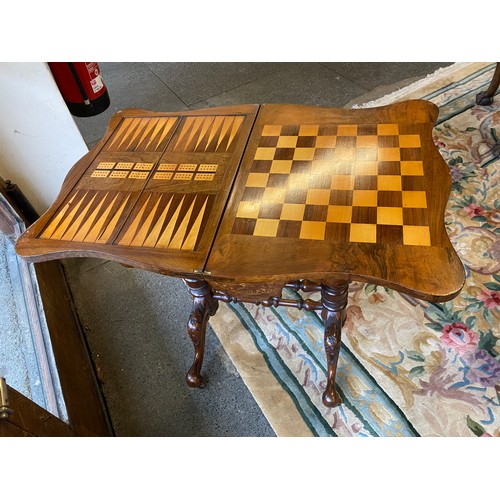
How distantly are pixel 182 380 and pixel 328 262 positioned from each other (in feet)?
3.08

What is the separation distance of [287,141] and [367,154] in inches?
9.7

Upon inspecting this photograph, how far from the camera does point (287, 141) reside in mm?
1270

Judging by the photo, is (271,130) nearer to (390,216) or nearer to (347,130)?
(347,130)

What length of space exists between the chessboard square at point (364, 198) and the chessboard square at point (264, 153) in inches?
11.5

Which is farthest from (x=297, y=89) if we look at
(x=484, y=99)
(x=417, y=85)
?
(x=484, y=99)

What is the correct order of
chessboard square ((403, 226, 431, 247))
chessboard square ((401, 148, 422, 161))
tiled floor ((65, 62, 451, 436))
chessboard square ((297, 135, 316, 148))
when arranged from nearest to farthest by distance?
chessboard square ((403, 226, 431, 247)) < chessboard square ((401, 148, 422, 161)) < chessboard square ((297, 135, 316, 148)) < tiled floor ((65, 62, 451, 436))

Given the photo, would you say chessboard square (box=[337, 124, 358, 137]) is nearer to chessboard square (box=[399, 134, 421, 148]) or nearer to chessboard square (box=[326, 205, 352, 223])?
chessboard square (box=[399, 134, 421, 148])

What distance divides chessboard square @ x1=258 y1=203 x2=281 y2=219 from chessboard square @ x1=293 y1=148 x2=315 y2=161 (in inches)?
8.0

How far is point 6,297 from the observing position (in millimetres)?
1520

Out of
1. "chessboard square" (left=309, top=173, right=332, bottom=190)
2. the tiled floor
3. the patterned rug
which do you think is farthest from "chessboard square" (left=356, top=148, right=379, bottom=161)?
the tiled floor

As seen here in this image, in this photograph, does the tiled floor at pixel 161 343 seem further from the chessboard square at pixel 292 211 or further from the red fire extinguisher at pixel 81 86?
the chessboard square at pixel 292 211

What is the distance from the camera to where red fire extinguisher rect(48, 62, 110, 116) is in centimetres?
222

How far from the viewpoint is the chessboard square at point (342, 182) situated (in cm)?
109

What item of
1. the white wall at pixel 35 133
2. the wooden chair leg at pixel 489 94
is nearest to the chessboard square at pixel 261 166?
the white wall at pixel 35 133
